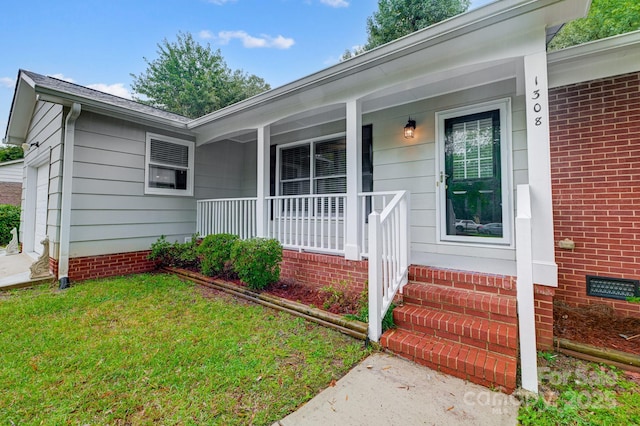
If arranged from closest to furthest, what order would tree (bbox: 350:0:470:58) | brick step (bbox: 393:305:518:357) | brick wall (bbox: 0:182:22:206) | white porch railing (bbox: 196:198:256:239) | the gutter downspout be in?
brick step (bbox: 393:305:518:357), the gutter downspout, white porch railing (bbox: 196:198:256:239), brick wall (bbox: 0:182:22:206), tree (bbox: 350:0:470:58)

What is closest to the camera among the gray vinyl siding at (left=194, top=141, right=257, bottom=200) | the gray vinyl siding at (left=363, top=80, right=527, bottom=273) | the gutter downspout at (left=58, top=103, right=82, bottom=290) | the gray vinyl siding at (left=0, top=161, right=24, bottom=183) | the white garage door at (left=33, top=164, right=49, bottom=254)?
the gray vinyl siding at (left=363, top=80, right=527, bottom=273)

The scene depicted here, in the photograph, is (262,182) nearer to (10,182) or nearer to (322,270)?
(322,270)

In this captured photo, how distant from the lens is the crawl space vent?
301 centimetres

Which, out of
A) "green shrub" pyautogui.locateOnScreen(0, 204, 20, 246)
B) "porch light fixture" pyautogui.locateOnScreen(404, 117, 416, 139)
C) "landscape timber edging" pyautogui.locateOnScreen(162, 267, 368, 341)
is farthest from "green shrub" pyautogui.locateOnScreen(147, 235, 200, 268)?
"green shrub" pyautogui.locateOnScreen(0, 204, 20, 246)

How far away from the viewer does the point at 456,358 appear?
2.27 m

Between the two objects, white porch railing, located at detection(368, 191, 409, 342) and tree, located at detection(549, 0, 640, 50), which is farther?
tree, located at detection(549, 0, 640, 50)

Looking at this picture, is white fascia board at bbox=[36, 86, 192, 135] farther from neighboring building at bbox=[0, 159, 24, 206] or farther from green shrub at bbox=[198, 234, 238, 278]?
neighboring building at bbox=[0, 159, 24, 206]

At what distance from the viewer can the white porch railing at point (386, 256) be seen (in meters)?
2.67

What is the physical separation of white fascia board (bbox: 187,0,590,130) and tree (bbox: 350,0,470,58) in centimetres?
1189

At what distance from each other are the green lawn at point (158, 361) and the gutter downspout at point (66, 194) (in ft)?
2.35

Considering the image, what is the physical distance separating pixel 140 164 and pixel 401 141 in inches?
199

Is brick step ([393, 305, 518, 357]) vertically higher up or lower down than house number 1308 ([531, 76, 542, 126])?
lower down

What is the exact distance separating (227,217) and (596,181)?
5.67 metres

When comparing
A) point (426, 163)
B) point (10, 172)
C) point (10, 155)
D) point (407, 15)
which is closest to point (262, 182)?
point (426, 163)
